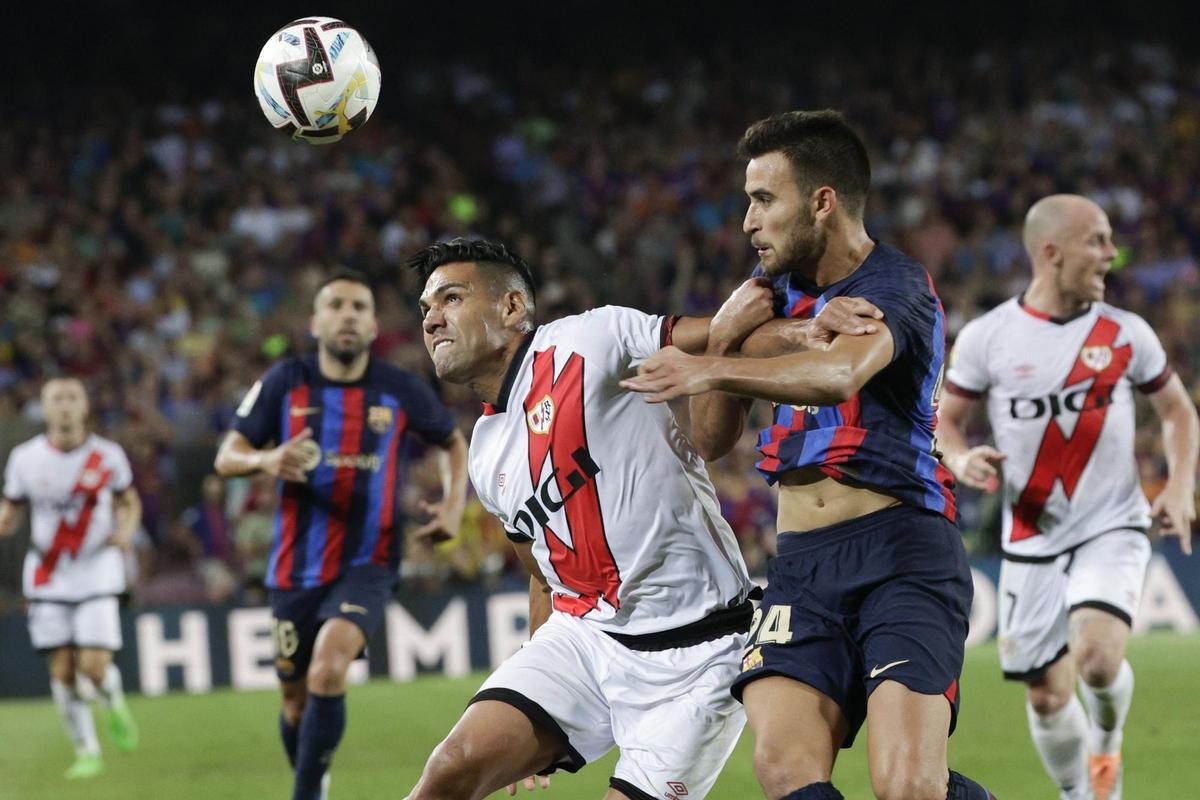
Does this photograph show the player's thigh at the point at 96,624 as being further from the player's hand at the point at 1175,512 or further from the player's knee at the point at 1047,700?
the player's hand at the point at 1175,512

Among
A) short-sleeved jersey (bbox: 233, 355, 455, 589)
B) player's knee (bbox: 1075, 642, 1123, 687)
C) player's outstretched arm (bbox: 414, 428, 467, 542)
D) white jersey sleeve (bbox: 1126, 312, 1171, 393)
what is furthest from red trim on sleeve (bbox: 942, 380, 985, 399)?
short-sleeved jersey (bbox: 233, 355, 455, 589)

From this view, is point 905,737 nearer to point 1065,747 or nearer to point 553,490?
point 553,490

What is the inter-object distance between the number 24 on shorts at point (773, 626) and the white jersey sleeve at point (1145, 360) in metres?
3.31

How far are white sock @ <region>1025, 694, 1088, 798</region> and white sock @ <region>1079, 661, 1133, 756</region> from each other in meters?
0.11

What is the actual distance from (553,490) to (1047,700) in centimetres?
298

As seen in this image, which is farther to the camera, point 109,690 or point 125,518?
point 125,518

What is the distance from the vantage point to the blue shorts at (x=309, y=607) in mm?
7238

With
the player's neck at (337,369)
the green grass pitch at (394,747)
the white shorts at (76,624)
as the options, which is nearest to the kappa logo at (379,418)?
the player's neck at (337,369)

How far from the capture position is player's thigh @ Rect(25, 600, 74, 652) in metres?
10.2

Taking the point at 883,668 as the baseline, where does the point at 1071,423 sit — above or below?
above

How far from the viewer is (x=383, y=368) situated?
7812 millimetres

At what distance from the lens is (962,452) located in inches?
259

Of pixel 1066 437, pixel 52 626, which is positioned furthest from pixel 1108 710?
pixel 52 626

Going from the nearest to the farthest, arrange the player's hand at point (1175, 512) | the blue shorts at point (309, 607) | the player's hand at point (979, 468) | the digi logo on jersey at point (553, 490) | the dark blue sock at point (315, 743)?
the digi logo on jersey at point (553, 490) < the player's hand at point (979, 468) < the player's hand at point (1175, 512) < the dark blue sock at point (315, 743) < the blue shorts at point (309, 607)
